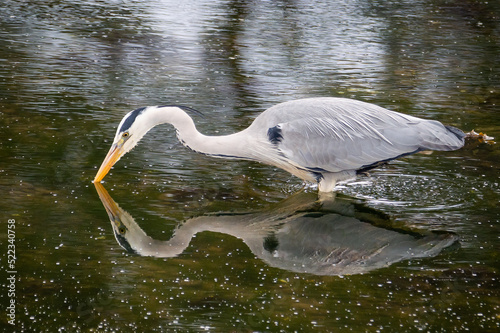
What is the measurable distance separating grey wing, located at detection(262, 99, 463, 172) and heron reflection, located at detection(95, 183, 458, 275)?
361mm

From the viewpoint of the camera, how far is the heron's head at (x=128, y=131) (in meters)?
6.16

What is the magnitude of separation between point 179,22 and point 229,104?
445 centimetres

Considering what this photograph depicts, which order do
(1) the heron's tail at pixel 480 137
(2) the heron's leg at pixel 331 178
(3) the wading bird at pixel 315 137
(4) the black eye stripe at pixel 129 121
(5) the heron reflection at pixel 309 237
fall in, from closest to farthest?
(5) the heron reflection at pixel 309 237 → (4) the black eye stripe at pixel 129 121 → (3) the wading bird at pixel 315 137 → (2) the heron's leg at pixel 331 178 → (1) the heron's tail at pixel 480 137

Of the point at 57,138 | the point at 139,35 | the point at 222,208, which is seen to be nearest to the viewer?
the point at 222,208

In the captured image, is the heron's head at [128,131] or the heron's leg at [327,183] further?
the heron's leg at [327,183]

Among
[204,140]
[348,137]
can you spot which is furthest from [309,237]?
[204,140]

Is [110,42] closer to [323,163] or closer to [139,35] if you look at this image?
[139,35]

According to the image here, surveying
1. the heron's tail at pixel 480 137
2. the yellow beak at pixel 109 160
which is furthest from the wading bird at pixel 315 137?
the heron's tail at pixel 480 137

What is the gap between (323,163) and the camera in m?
6.37

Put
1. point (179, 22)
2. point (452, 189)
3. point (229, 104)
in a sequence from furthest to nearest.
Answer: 1. point (179, 22)
2. point (229, 104)
3. point (452, 189)

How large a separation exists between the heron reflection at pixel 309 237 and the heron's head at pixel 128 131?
0.32 m

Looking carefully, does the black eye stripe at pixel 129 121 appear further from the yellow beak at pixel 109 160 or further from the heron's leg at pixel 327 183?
the heron's leg at pixel 327 183

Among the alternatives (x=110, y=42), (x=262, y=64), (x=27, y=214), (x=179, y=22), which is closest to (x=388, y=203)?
(x=27, y=214)

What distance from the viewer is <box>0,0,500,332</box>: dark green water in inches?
181
